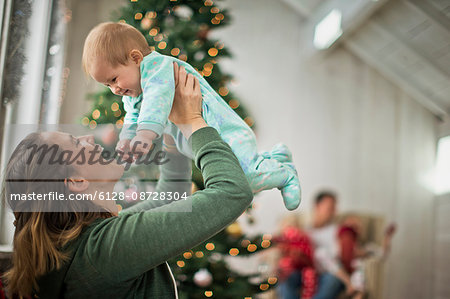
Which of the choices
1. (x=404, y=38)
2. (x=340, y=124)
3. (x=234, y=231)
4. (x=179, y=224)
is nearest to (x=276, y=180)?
(x=179, y=224)

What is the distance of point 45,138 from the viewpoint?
855 millimetres

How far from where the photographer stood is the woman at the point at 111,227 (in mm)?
762

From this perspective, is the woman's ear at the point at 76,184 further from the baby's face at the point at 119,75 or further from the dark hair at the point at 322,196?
the dark hair at the point at 322,196

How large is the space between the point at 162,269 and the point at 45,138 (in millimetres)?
353

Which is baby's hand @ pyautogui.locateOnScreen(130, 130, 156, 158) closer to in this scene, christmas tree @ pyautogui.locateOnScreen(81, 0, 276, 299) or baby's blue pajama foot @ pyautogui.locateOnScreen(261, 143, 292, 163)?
baby's blue pajama foot @ pyautogui.locateOnScreen(261, 143, 292, 163)

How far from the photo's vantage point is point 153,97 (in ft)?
2.93

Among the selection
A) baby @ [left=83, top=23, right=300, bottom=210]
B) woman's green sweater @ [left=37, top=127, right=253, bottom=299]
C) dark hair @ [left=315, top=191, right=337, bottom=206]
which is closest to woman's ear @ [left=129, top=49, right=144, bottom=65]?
baby @ [left=83, top=23, right=300, bottom=210]

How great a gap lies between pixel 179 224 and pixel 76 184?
242 mm

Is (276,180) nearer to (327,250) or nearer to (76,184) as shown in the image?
(76,184)

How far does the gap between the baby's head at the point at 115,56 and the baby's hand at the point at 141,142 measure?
0.15 meters

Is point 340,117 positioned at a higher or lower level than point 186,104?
higher

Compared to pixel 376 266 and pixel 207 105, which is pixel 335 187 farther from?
pixel 207 105

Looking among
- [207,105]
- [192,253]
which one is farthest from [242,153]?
[192,253]

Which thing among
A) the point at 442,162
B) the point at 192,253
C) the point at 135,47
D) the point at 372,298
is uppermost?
the point at 442,162
